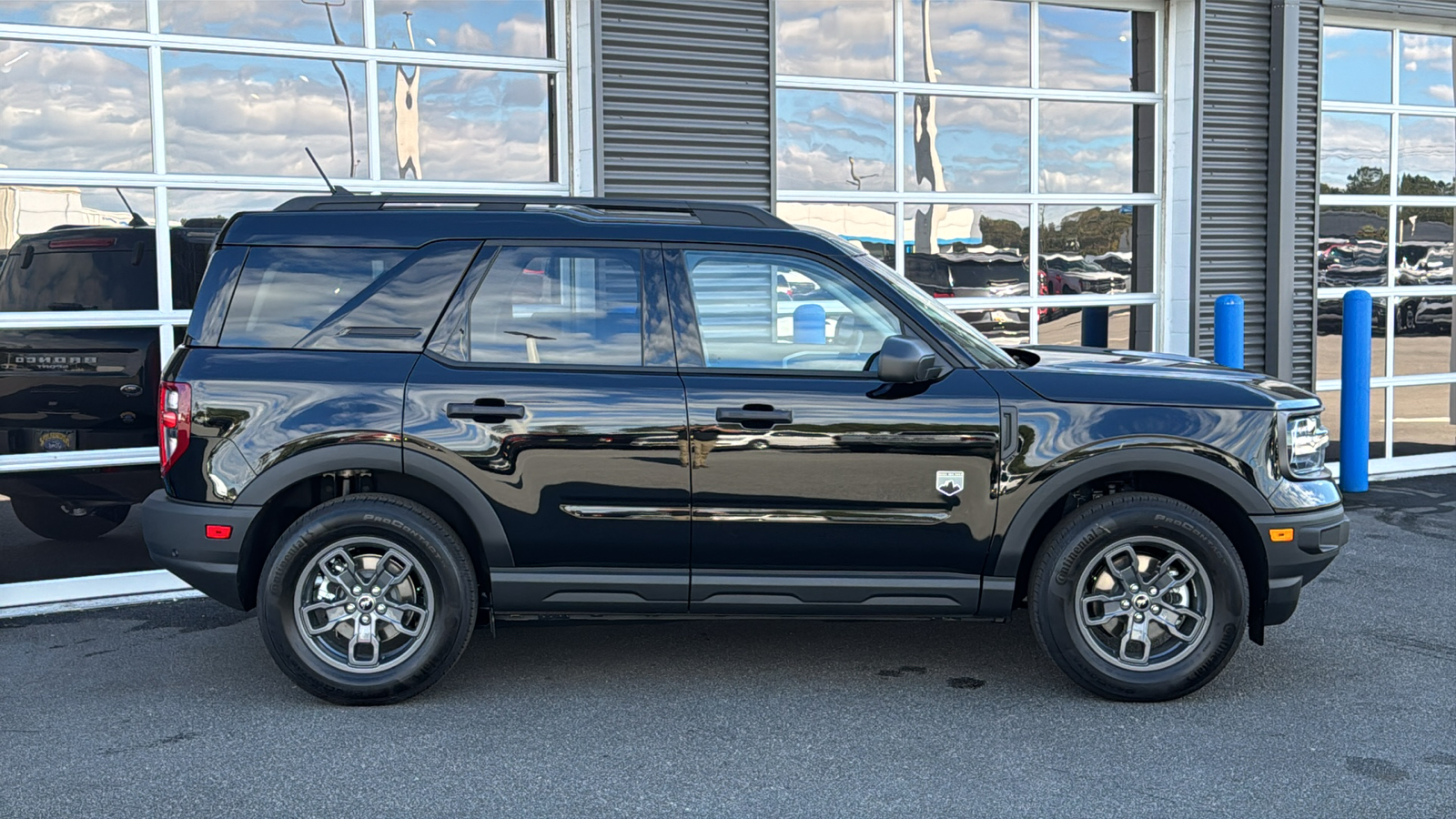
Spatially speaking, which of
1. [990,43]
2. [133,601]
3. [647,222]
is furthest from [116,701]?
[990,43]

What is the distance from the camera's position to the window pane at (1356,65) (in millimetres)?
10133

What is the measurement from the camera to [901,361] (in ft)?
15.0

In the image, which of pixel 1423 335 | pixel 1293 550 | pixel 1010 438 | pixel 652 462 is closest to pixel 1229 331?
pixel 1423 335

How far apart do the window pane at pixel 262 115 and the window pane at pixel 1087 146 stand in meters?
4.93

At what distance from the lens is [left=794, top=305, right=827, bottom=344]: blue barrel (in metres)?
4.86

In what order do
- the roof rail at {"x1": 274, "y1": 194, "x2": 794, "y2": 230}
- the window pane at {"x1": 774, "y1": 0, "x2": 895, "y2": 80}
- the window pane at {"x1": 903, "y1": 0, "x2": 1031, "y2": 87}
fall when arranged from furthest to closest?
1. the window pane at {"x1": 903, "y1": 0, "x2": 1031, "y2": 87}
2. the window pane at {"x1": 774, "y1": 0, "x2": 895, "y2": 80}
3. the roof rail at {"x1": 274, "y1": 194, "x2": 794, "y2": 230}

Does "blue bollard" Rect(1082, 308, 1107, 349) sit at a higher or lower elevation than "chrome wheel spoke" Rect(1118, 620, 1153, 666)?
higher

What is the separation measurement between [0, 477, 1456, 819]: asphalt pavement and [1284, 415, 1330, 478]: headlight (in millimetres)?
852

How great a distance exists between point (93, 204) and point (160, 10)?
3.66 feet

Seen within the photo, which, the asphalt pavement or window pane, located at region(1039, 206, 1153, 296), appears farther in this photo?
window pane, located at region(1039, 206, 1153, 296)

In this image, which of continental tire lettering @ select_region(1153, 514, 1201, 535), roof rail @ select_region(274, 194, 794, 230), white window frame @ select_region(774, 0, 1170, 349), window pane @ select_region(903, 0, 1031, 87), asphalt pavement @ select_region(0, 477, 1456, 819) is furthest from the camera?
window pane @ select_region(903, 0, 1031, 87)

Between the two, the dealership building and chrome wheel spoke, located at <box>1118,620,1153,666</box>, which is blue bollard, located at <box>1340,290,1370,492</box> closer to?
the dealership building

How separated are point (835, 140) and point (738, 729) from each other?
523 cm

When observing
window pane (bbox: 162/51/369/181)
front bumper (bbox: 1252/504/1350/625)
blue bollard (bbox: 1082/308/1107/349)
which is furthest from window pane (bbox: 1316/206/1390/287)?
window pane (bbox: 162/51/369/181)
